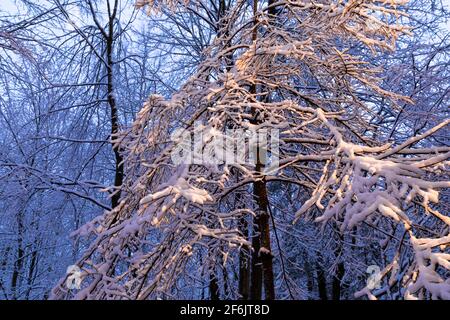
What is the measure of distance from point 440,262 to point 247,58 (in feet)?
6.95

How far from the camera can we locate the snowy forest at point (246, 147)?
2.24m

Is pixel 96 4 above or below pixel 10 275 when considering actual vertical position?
above

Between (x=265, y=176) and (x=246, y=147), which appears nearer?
(x=246, y=147)

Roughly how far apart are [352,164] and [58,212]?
763 centimetres

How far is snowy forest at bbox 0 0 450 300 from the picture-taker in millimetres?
2238

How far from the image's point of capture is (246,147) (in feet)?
10.8

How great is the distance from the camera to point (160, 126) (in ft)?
11.0

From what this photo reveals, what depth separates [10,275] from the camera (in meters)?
16.2
